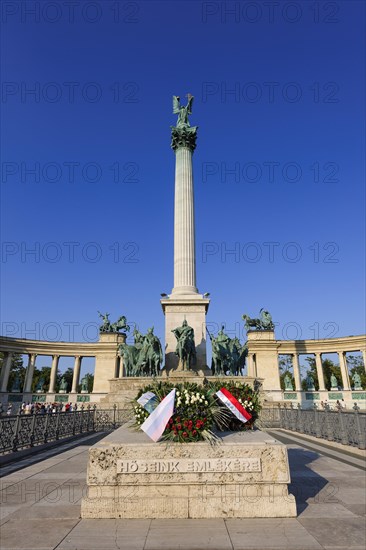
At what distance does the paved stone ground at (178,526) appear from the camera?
15.9ft

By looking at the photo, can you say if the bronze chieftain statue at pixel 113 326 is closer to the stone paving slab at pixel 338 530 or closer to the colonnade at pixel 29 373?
the colonnade at pixel 29 373

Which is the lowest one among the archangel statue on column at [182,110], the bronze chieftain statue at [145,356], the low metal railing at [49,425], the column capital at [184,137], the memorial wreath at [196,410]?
the low metal railing at [49,425]

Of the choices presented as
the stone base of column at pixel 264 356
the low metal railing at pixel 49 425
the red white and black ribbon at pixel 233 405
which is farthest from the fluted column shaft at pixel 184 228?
the stone base of column at pixel 264 356

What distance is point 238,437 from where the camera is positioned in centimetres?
700

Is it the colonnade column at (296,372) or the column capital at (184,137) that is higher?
the column capital at (184,137)

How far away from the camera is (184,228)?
3781 cm

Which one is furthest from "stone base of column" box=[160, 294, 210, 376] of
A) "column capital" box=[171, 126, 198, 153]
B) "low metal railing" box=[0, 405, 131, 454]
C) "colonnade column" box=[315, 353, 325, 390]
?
"colonnade column" box=[315, 353, 325, 390]

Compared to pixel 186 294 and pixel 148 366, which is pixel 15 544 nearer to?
pixel 148 366

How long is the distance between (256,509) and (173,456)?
1695 mm

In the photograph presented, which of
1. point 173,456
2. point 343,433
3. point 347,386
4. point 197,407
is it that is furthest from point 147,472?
point 347,386

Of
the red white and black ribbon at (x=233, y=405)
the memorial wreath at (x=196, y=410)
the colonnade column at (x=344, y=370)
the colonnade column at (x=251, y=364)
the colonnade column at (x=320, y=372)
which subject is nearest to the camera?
the memorial wreath at (x=196, y=410)

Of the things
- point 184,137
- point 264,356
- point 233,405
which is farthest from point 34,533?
point 264,356

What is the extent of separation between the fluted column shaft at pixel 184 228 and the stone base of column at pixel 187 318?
173 centimetres

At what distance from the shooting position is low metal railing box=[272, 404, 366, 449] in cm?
1462
